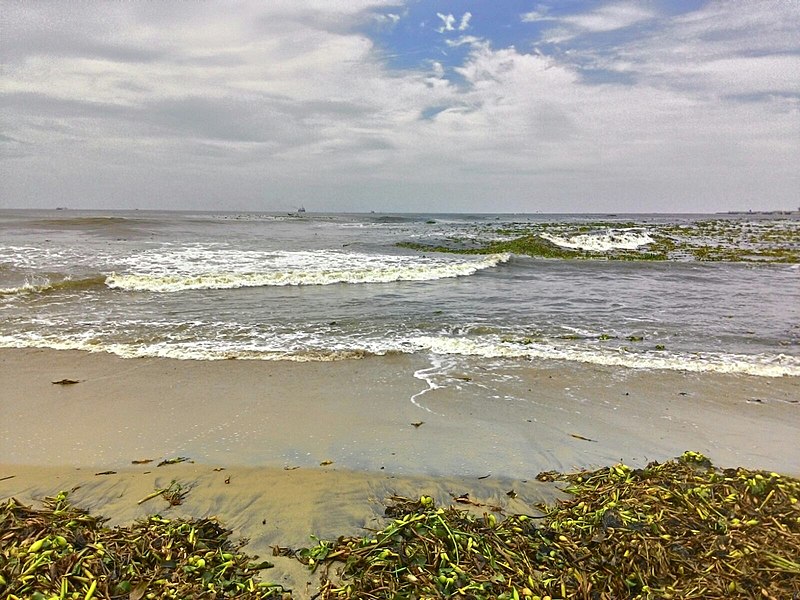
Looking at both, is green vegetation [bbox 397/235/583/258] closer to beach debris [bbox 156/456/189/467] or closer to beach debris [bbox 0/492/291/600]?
beach debris [bbox 156/456/189/467]

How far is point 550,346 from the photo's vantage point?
818cm

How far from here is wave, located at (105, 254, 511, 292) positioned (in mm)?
14188

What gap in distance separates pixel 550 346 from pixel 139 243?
24.8m

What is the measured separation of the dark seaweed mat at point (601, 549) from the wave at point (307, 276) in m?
12.7

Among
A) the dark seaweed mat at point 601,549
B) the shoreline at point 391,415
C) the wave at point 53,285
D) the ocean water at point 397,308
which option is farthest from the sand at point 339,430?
the wave at point 53,285

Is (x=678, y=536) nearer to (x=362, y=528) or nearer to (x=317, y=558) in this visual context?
(x=362, y=528)

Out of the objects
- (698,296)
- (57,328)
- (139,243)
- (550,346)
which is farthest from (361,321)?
(139,243)

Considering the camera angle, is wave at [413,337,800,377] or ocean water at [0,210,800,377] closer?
wave at [413,337,800,377]

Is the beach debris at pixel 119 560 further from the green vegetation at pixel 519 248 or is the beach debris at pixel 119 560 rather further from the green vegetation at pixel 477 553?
the green vegetation at pixel 519 248

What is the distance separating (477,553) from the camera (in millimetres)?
2807

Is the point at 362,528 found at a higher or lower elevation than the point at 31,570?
lower

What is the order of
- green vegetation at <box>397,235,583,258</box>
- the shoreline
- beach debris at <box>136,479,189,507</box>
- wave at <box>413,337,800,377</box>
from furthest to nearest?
green vegetation at <box>397,235,583,258</box>
wave at <box>413,337,800,377</box>
the shoreline
beach debris at <box>136,479,189,507</box>

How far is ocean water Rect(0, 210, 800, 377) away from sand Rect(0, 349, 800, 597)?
2.66 ft

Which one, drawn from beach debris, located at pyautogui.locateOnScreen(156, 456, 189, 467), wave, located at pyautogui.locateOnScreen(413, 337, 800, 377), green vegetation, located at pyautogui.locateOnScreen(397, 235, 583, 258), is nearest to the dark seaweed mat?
beach debris, located at pyautogui.locateOnScreen(156, 456, 189, 467)
